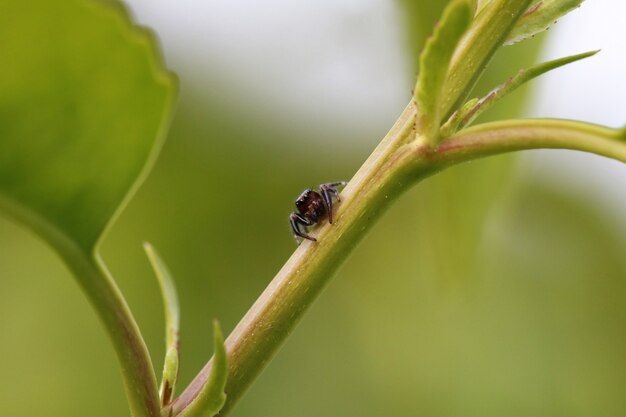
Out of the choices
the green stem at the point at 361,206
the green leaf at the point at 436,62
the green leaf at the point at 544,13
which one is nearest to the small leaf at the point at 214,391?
the green stem at the point at 361,206

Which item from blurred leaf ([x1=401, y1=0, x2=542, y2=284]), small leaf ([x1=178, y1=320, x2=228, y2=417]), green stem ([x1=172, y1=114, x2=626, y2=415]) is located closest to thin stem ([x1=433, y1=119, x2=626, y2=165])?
green stem ([x1=172, y1=114, x2=626, y2=415])

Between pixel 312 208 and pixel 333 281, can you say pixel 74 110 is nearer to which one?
pixel 312 208

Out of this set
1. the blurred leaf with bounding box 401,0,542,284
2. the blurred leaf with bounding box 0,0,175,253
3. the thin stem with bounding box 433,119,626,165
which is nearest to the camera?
the blurred leaf with bounding box 0,0,175,253

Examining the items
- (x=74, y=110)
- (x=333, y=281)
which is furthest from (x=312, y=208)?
(x=333, y=281)

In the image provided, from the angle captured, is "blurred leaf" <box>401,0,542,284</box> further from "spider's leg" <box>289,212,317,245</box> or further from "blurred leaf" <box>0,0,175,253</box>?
"blurred leaf" <box>0,0,175,253</box>

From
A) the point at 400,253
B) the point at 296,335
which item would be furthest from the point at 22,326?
the point at 400,253

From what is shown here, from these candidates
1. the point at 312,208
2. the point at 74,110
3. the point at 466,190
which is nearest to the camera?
the point at 74,110
